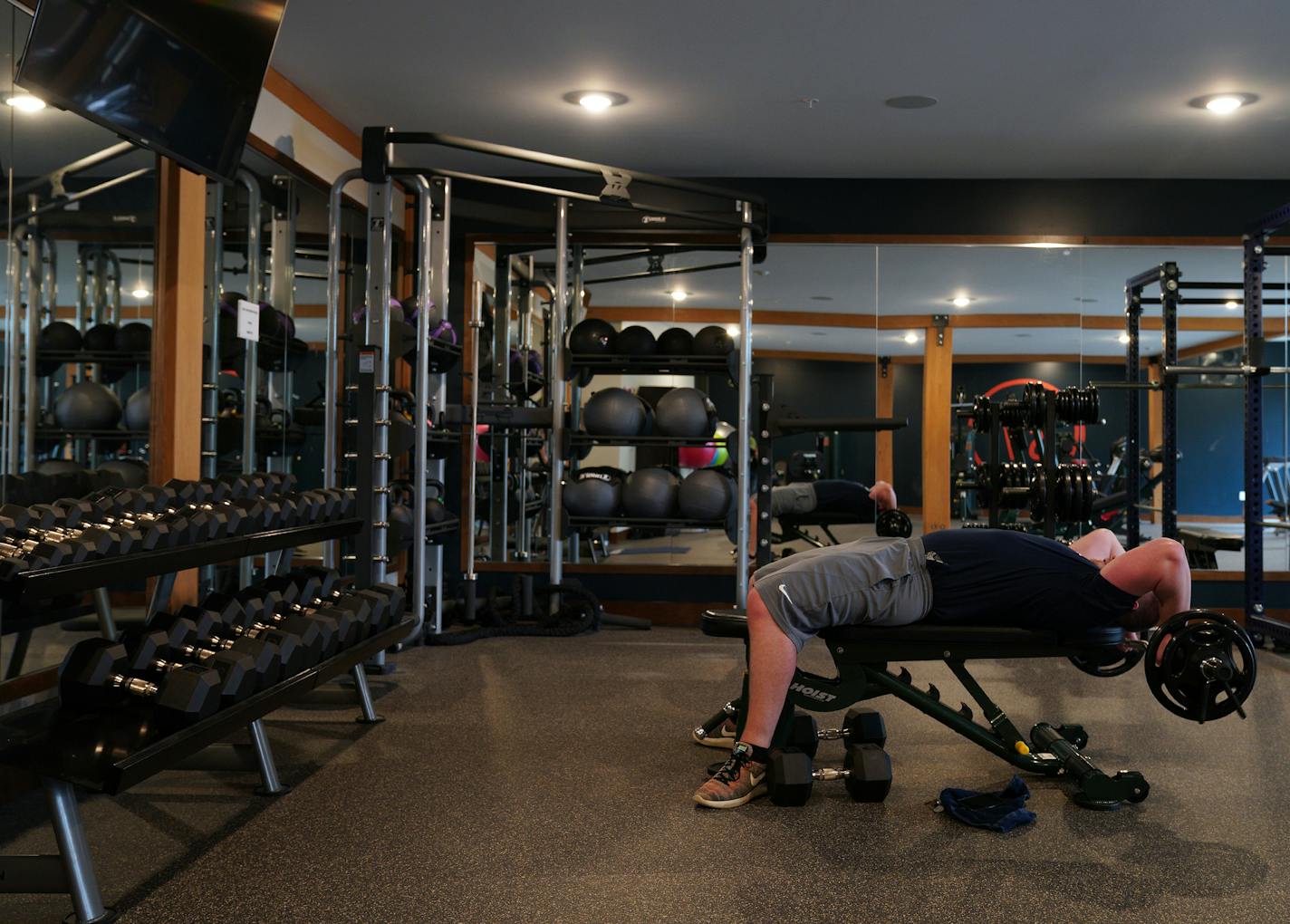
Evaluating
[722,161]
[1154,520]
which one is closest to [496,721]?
[722,161]

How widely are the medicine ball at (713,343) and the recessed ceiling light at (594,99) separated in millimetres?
1133

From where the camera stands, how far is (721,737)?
322cm

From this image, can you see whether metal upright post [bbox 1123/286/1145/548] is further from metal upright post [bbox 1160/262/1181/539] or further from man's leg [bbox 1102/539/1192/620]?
man's leg [bbox 1102/539/1192/620]

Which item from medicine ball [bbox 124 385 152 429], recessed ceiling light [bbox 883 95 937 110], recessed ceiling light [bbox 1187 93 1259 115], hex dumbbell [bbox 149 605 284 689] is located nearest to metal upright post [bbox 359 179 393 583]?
medicine ball [bbox 124 385 152 429]

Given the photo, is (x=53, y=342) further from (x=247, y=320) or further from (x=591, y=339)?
(x=591, y=339)

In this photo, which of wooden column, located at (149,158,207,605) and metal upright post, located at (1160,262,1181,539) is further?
metal upright post, located at (1160,262,1181,539)

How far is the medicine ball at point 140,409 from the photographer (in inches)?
131

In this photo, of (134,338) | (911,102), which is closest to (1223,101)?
(911,102)

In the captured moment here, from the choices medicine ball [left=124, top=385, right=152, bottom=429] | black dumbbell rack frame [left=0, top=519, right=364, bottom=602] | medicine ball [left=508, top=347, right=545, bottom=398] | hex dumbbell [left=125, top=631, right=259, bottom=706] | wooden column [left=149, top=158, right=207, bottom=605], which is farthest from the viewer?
medicine ball [left=508, top=347, right=545, bottom=398]

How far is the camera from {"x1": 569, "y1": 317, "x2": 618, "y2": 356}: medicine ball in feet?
17.1

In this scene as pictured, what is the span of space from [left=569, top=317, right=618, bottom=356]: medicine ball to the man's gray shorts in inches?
102

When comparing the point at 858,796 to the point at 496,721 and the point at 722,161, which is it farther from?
the point at 722,161

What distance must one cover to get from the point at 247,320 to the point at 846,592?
2.38 m

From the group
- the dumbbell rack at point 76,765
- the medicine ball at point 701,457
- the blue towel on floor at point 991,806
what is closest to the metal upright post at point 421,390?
the medicine ball at point 701,457
